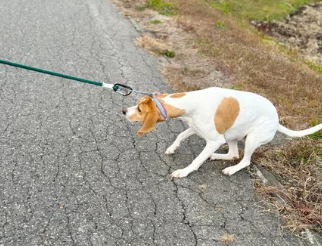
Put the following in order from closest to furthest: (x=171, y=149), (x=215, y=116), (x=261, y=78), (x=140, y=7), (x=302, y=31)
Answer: (x=215, y=116), (x=171, y=149), (x=261, y=78), (x=140, y=7), (x=302, y=31)

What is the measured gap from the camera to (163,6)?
1024 centimetres

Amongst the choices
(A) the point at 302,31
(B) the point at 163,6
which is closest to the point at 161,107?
(B) the point at 163,6

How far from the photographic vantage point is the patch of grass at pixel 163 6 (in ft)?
32.6

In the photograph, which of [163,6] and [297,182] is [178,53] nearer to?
[163,6]

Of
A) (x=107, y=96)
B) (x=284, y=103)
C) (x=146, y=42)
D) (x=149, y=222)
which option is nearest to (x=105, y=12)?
(x=146, y=42)

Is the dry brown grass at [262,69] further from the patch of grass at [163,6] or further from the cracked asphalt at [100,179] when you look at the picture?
the cracked asphalt at [100,179]

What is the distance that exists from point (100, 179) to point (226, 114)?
137 centimetres

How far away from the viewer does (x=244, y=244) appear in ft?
10.9

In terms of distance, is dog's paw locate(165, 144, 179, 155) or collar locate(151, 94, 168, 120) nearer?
collar locate(151, 94, 168, 120)

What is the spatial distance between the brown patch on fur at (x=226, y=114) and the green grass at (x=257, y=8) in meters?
9.21

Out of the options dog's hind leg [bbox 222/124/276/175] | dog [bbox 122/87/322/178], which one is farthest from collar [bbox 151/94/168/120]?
dog's hind leg [bbox 222/124/276/175]

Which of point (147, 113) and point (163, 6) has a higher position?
point (147, 113)

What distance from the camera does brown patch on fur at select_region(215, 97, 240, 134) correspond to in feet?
12.5

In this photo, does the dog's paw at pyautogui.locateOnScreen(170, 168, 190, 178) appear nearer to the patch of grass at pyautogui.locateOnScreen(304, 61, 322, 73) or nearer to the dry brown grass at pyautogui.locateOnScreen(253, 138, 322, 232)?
the dry brown grass at pyautogui.locateOnScreen(253, 138, 322, 232)
